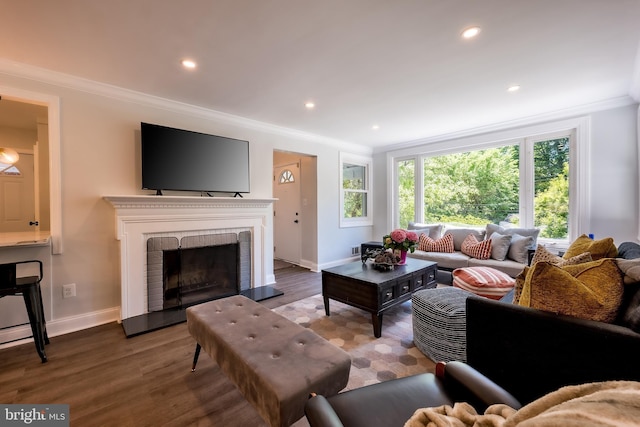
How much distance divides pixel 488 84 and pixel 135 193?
12.9 feet

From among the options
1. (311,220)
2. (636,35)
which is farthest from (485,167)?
(311,220)

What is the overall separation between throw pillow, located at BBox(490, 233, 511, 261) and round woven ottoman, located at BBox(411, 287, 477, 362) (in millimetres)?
1794

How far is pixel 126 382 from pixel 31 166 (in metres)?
4.07

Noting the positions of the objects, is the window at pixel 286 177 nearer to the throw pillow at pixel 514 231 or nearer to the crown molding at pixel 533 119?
the crown molding at pixel 533 119

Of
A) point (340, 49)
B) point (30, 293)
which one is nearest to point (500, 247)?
point (340, 49)

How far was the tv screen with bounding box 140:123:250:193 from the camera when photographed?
282cm

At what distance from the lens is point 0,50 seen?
6.71 feet

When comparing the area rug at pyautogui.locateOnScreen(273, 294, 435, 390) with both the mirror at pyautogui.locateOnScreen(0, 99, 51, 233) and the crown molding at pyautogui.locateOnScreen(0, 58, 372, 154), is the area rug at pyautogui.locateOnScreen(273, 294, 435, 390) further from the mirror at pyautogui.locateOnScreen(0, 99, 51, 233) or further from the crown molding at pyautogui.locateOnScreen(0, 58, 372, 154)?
the mirror at pyautogui.locateOnScreen(0, 99, 51, 233)

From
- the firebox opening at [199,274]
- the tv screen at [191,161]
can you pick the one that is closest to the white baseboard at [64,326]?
the firebox opening at [199,274]

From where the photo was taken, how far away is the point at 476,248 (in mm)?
3746

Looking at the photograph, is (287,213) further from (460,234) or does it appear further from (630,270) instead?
(630,270)

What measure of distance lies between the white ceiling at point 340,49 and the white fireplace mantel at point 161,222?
1.19 m

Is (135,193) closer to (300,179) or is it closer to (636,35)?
(300,179)

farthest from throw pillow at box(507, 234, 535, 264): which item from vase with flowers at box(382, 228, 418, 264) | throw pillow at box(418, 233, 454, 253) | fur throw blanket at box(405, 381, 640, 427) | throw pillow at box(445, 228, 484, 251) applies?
fur throw blanket at box(405, 381, 640, 427)
